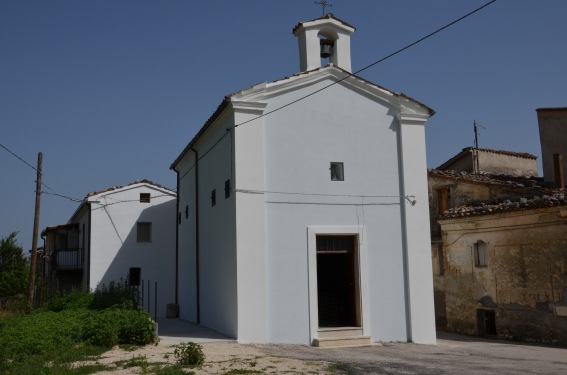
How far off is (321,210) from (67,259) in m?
19.2

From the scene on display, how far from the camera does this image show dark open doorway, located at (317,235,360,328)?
52.9ft

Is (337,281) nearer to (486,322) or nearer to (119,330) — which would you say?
(119,330)

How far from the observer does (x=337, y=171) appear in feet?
53.8

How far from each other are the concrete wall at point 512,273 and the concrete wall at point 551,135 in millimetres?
5675

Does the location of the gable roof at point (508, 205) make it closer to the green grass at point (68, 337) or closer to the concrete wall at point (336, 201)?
the concrete wall at point (336, 201)

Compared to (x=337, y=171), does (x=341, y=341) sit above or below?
below

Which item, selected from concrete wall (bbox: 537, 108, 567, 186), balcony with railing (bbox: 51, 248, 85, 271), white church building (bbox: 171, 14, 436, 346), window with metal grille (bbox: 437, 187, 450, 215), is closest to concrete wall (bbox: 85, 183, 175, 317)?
balcony with railing (bbox: 51, 248, 85, 271)

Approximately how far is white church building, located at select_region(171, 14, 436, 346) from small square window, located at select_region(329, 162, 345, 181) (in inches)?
1.2

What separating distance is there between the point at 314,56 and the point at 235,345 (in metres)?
8.76

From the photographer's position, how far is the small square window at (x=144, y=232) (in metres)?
27.2

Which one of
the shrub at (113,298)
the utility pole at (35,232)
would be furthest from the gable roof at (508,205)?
the utility pole at (35,232)

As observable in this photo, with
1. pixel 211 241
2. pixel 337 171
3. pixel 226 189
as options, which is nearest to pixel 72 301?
pixel 211 241

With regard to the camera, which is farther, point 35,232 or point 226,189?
point 35,232

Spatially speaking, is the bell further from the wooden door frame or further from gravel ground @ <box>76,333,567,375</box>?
gravel ground @ <box>76,333,567,375</box>
